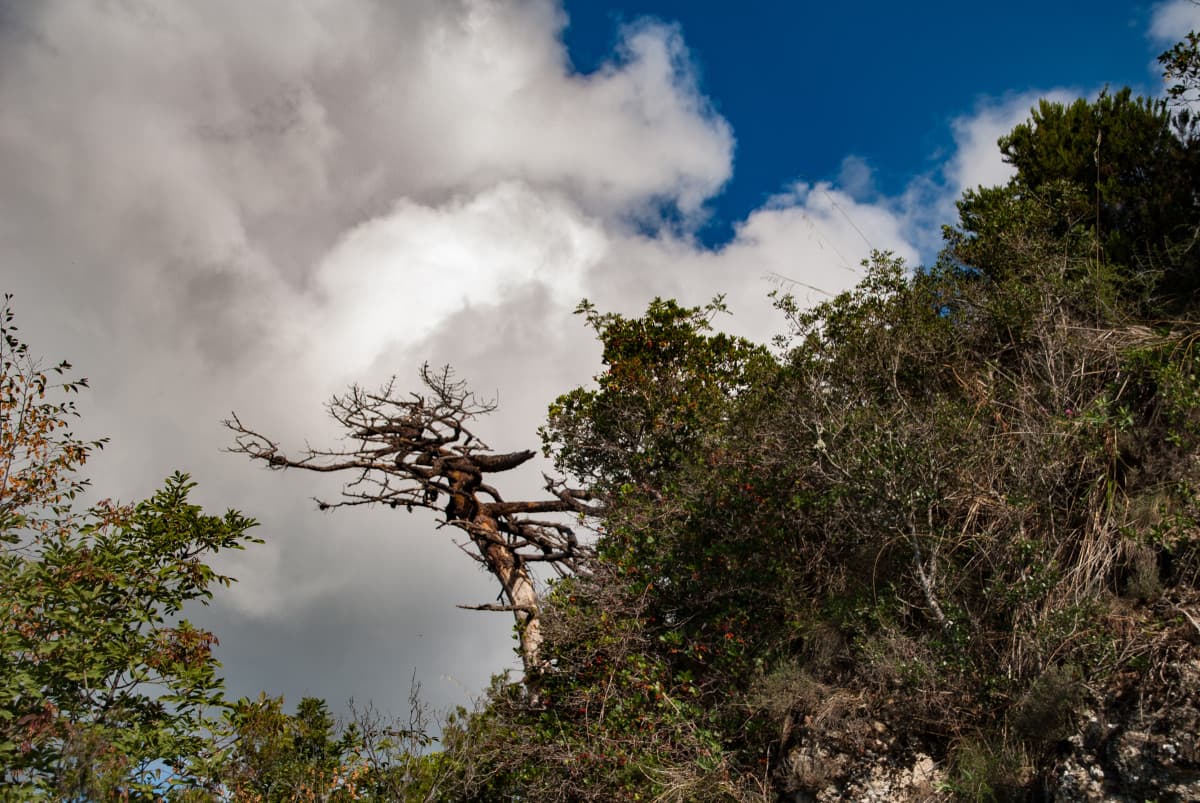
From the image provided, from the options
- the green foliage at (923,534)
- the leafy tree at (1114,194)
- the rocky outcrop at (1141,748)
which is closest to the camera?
the rocky outcrop at (1141,748)

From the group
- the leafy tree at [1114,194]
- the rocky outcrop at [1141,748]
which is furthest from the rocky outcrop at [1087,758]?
the leafy tree at [1114,194]

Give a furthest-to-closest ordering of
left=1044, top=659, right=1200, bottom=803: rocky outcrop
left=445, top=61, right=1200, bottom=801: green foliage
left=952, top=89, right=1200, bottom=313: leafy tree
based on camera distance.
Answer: left=952, top=89, right=1200, bottom=313: leafy tree → left=445, top=61, right=1200, bottom=801: green foliage → left=1044, top=659, right=1200, bottom=803: rocky outcrop

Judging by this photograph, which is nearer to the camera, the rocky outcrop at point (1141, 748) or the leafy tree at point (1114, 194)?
the rocky outcrop at point (1141, 748)

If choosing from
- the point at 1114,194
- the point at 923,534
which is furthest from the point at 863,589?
the point at 1114,194

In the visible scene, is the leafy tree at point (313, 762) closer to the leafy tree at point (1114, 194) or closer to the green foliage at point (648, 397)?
the green foliage at point (648, 397)

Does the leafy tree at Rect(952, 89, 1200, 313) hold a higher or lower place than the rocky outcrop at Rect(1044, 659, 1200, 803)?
higher

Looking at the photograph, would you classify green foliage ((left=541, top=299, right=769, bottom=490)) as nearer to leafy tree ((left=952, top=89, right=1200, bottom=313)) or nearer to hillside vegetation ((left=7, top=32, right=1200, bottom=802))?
hillside vegetation ((left=7, top=32, right=1200, bottom=802))

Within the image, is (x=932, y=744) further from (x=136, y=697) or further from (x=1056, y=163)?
(x=1056, y=163)

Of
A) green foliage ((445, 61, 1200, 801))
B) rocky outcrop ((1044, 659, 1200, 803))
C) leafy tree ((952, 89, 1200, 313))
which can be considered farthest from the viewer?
leafy tree ((952, 89, 1200, 313))

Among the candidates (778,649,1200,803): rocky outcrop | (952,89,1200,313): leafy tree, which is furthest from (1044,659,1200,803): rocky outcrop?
(952,89,1200,313): leafy tree

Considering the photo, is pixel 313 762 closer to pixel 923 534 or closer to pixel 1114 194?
pixel 923 534

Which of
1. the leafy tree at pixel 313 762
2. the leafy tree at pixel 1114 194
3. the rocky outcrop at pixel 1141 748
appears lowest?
the rocky outcrop at pixel 1141 748

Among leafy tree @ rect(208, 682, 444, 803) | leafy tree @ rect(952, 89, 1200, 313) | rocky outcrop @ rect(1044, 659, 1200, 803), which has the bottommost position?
rocky outcrop @ rect(1044, 659, 1200, 803)

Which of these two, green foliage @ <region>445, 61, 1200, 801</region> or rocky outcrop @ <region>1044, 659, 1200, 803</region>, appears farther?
green foliage @ <region>445, 61, 1200, 801</region>
